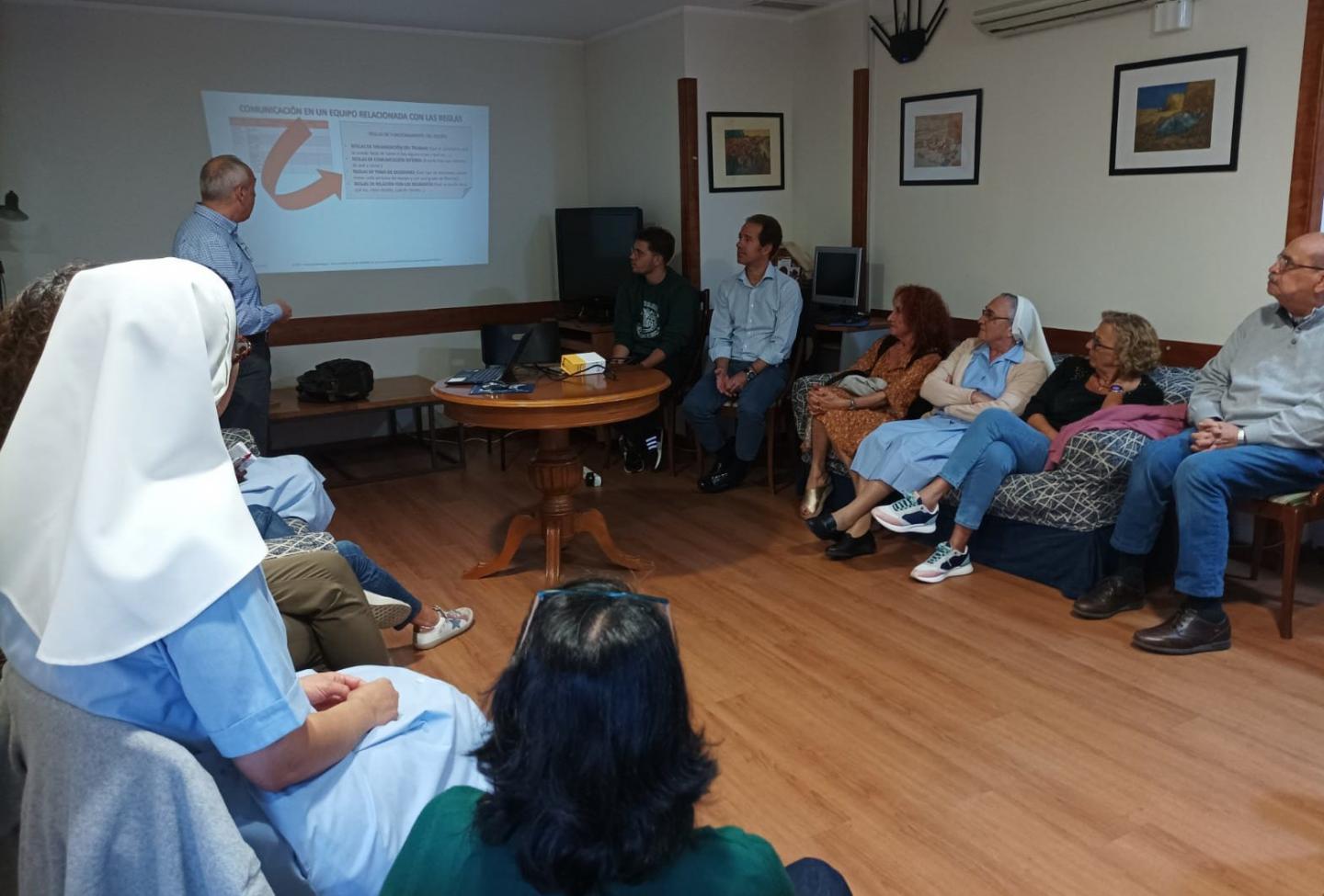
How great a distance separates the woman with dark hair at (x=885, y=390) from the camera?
4215 mm

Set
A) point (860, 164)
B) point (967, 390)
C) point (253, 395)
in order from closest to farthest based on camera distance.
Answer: point (967, 390), point (253, 395), point (860, 164)

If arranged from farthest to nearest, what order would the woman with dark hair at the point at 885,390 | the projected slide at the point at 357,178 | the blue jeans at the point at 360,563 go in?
the projected slide at the point at 357,178
the woman with dark hair at the point at 885,390
the blue jeans at the point at 360,563

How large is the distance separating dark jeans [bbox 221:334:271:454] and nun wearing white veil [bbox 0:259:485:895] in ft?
10.6

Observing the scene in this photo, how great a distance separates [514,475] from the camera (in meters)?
5.22

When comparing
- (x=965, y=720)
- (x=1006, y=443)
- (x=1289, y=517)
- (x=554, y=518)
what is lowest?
(x=965, y=720)

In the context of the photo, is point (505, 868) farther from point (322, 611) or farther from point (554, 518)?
point (554, 518)

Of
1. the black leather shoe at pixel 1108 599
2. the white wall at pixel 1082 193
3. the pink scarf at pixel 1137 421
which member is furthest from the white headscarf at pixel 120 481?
the white wall at pixel 1082 193

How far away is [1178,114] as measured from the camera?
150 inches

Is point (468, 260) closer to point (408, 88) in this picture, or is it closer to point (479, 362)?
Result: point (479, 362)

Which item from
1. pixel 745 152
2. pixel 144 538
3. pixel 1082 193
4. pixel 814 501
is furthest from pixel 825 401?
pixel 144 538

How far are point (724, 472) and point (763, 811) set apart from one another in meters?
2.72

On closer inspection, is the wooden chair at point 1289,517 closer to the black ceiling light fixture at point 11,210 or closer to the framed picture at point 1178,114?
the framed picture at point 1178,114

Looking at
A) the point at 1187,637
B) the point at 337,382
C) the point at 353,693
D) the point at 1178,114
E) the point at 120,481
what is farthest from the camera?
the point at 337,382

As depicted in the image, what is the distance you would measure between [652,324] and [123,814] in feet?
14.0
